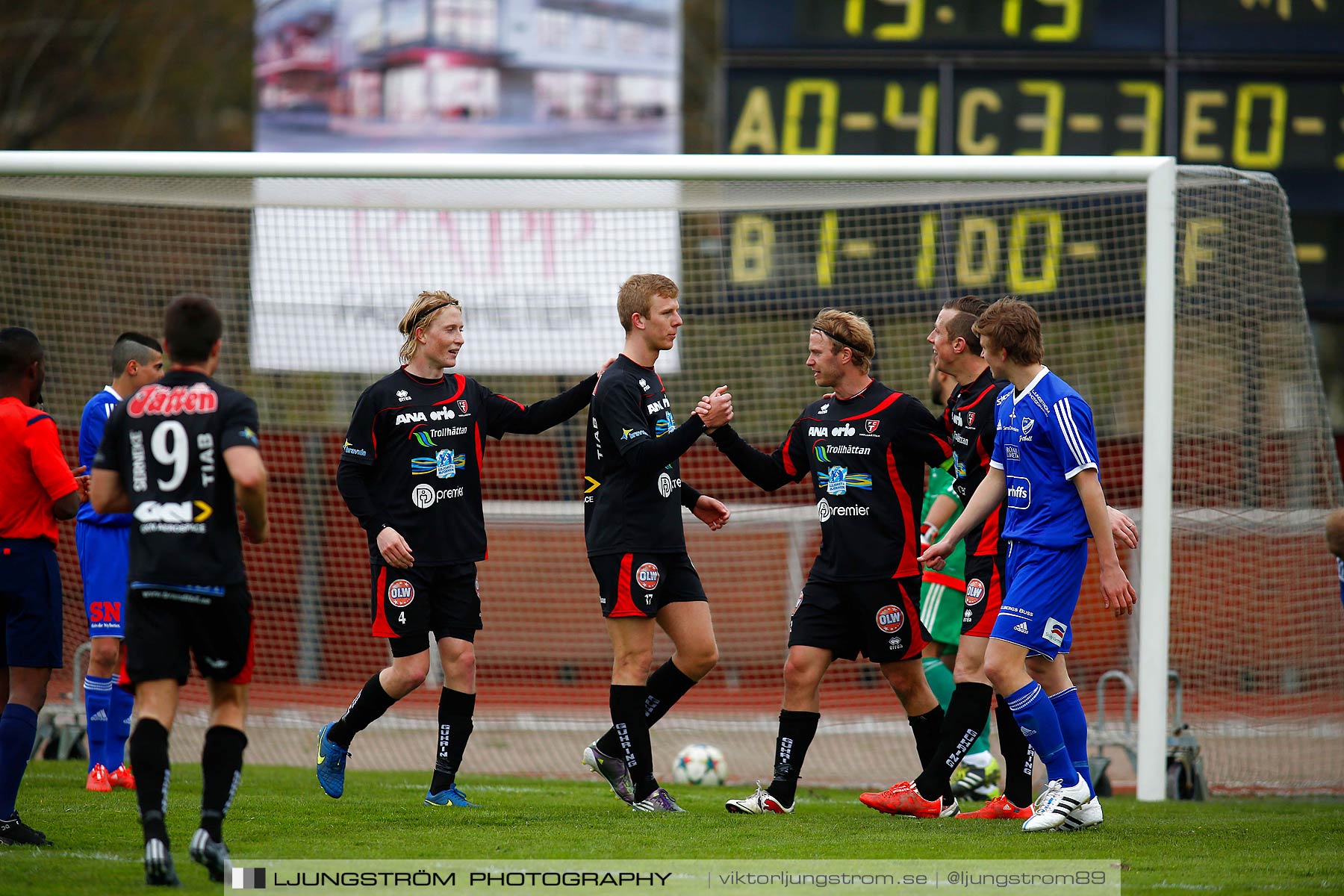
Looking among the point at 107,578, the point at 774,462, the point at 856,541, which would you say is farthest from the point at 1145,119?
the point at 107,578

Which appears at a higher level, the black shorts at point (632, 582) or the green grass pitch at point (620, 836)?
the black shorts at point (632, 582)

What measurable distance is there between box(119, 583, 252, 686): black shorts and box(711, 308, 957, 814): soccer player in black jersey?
86.7 inches

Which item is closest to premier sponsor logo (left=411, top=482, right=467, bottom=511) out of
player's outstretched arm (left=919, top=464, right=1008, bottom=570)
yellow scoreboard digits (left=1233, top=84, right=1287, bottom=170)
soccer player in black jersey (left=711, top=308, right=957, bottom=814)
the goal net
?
soccer player in black jersey (left=711, top=308, right=957, bottom=814)

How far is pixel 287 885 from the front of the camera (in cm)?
412

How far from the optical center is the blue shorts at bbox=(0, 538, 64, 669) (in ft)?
17.3

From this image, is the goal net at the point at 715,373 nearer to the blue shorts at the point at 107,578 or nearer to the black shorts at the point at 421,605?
the blue shorts at the point at 107,578

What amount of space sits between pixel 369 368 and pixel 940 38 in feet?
17.1

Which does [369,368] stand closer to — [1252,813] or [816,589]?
[816,589]

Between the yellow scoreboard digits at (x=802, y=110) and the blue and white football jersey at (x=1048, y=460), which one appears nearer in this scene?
the blue and white football jersey at (x=1048, y=460)

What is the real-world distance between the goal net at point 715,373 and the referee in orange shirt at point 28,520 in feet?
7.47

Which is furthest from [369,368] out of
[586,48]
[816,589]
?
[816,589]

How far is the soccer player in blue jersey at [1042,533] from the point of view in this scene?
5.09 metres

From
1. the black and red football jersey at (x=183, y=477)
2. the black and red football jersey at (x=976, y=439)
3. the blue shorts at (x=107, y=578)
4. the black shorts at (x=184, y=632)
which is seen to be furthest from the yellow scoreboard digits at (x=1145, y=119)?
the black shorts at (x=184, y=632)

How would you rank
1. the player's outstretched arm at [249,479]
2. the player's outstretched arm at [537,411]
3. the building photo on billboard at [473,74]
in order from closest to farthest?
1. the player's outstretched arm at [249,479]
2. the player's outstretched arm at [537,411]
3. the building photo on billboard at [473,74]
